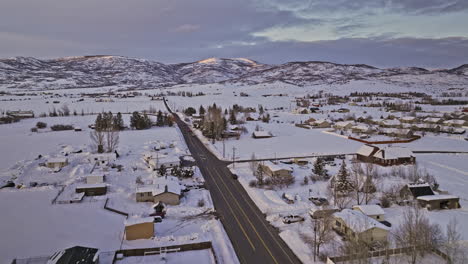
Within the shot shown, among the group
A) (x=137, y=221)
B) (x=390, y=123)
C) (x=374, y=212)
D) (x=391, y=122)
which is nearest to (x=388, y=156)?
(x=374, y=212)

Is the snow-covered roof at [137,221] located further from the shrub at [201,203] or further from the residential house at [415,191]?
the residential house at [415,191]

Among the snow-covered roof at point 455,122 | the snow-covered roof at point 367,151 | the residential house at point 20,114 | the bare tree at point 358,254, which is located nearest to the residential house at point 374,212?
the bare tree at point 358,254

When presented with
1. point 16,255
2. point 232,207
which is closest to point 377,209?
point 232,207

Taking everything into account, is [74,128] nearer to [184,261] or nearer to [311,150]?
[311,150]

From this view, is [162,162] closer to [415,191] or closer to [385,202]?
[385,202]

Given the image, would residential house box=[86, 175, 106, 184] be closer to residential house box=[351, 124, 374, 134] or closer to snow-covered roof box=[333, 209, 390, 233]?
snow-covered roof box=[333, 209, 390, 233]
